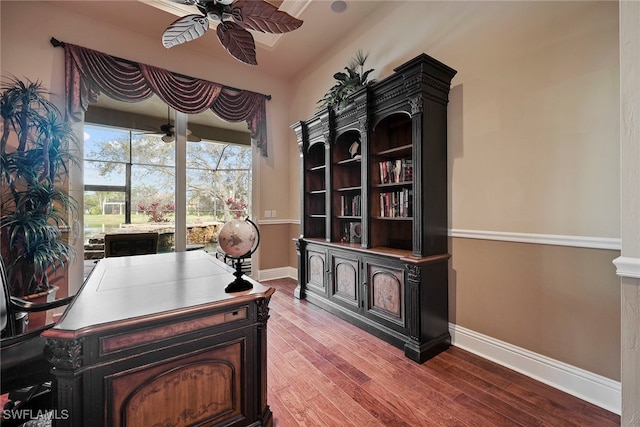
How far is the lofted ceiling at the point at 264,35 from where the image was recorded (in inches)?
121

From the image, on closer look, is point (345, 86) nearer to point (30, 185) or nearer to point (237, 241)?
point (237, 241)

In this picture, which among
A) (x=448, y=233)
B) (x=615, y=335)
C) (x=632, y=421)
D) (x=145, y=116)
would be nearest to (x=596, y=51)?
(x=448, y=233)

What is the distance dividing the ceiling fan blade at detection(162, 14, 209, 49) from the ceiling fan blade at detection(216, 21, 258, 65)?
0.11 metres

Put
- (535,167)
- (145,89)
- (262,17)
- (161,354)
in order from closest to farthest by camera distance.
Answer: (161,354)
(262,17)
(535,167)
(145,89)

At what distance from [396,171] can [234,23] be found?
1.81m

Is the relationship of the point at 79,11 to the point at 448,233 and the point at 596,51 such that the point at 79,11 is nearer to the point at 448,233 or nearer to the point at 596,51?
the point at 448,233

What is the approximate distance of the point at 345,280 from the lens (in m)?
3.01

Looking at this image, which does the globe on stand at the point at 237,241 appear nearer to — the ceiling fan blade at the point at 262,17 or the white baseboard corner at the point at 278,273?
the ceiling fan blade at the point at 262,17

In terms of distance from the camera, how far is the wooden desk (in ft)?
3.28

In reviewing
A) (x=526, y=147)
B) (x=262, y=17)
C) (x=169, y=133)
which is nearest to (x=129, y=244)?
(x=169, y=133)

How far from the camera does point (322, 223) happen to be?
3934 millimetres

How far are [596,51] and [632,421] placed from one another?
6.68ft

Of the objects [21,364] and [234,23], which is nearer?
[21,364]

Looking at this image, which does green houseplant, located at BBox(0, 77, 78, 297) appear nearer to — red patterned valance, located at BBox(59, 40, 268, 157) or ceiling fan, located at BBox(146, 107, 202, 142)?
red patterned valance, located at BBox(59, 40, 268, 157)
